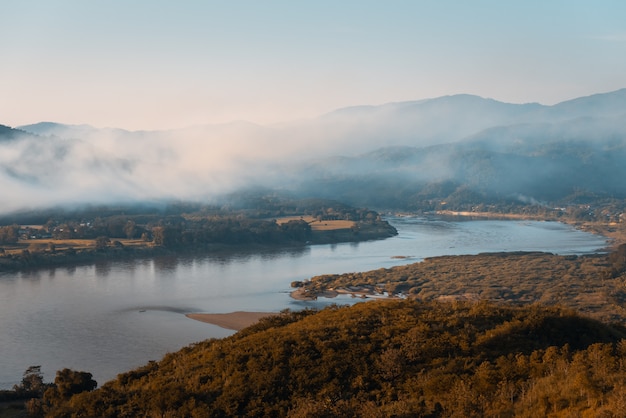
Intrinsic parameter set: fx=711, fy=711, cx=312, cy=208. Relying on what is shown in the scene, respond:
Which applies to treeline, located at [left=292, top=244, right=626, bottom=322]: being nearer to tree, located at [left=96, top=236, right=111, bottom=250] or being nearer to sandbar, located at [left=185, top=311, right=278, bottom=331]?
sandbar, located at [left=185, top=311, right=278, bottom=331]

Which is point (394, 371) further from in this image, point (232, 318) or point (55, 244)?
point (55, 244)

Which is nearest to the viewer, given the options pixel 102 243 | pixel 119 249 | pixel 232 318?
pixel 232 318

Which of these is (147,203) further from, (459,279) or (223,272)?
(459,279)

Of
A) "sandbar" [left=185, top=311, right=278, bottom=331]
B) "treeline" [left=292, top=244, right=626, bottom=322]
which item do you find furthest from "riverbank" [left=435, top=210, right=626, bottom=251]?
"sandbar" [left=185, top=311, right=278, bottom=331]

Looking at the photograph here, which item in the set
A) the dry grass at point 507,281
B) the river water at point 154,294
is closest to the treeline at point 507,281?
the dry grass at point 507,281

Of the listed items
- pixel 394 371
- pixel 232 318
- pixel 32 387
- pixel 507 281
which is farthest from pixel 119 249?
pixel 394 371

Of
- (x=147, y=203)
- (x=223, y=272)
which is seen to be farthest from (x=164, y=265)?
(x=147, y=203)
